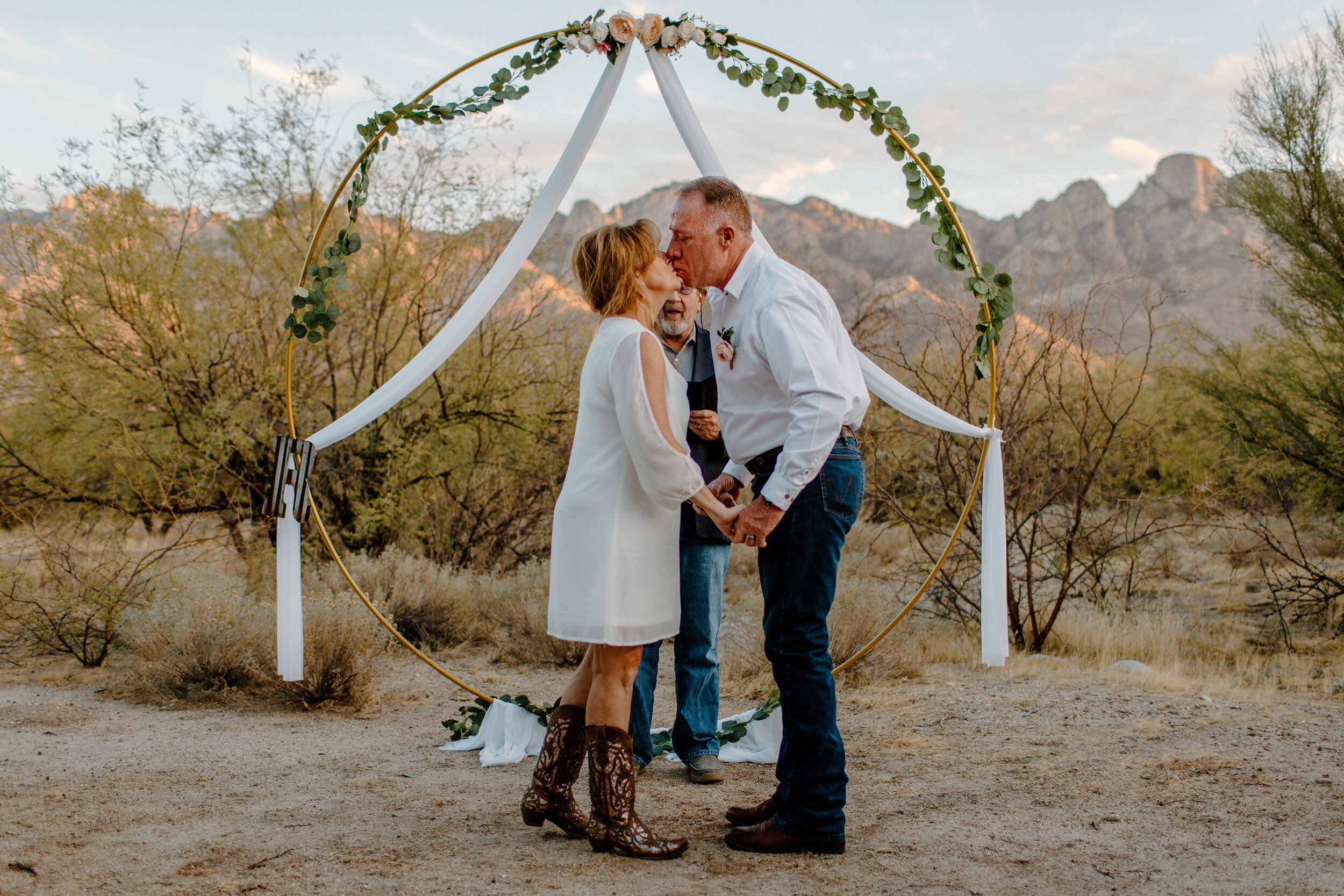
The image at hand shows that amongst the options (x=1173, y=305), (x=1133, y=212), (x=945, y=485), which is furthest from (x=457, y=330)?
(x=1133, y=212)

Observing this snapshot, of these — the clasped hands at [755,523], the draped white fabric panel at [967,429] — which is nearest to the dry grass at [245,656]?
the draped white fabric panel at [967,429]

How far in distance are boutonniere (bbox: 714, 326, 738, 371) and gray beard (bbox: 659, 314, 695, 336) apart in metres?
0.97

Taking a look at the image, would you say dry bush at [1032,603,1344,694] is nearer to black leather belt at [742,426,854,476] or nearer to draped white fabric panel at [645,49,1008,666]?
draped white fabric panel at [645,49,1008,666]

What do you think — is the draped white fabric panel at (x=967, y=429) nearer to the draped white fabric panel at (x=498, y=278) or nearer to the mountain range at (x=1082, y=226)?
the draped white fabric panel at (x=498, y=278)

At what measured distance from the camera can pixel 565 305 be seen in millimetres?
8914

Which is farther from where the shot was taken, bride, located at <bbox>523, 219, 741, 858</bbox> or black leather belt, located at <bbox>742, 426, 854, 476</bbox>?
black leather belt, located at <bbox>742, 426, 854, 476</bbox>

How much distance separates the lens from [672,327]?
12.3 feet

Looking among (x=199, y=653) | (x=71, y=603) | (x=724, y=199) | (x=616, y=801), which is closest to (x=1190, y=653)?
(x=616, y=801)

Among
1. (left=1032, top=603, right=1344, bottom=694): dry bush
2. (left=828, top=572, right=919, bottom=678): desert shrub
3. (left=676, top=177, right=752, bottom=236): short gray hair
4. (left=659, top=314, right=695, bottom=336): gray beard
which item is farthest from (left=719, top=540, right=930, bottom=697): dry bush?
(left=676, top=177, right=752, bottom=236): short gray hair

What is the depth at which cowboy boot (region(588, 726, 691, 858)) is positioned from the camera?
2.69 metres

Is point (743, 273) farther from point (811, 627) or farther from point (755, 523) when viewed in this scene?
point (811, 627)

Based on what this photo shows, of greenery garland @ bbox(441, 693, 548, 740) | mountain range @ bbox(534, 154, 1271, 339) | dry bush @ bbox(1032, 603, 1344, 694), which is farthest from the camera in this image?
mountain range @ bbox(534, 154, 1271, 339)

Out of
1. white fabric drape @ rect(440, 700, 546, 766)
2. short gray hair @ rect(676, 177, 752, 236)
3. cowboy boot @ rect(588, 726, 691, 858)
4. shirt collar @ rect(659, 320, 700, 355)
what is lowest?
white fabric drape @ rect(440, 700, 546, 766)

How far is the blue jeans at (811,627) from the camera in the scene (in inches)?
→ 104
